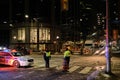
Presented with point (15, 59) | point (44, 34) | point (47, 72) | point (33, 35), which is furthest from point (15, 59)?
point (33, 35)

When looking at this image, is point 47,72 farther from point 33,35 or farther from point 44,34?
point 33,35

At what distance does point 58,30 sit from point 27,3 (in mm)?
10616

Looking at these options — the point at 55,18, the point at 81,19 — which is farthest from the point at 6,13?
the point at 81,19

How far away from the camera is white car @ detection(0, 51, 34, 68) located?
30828mm

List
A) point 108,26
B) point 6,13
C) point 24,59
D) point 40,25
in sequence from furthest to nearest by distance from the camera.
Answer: point 6,13 < point 40,25 < point 24,59 < point 108,26

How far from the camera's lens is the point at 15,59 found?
31.1 meters

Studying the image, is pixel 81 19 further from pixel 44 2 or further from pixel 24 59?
pixel 24 59

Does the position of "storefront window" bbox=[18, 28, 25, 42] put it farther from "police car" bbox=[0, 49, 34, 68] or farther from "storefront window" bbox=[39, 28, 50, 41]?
"police car" bbox=[0, 49, 34, 68]

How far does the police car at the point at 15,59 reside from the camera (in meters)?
30.8

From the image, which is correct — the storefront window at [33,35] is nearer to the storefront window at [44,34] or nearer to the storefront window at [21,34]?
the storefront window at [44,34]

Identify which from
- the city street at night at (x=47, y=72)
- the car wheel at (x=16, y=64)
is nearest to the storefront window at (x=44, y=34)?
the city street at night at (x=47, y=72)

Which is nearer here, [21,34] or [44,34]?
[44,34]

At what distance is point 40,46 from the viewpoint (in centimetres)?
8500

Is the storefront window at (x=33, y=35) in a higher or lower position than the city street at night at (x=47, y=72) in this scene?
higher
